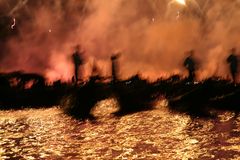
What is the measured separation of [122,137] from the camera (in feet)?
52.3

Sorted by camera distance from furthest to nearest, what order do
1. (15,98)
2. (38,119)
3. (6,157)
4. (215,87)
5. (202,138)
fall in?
1. (15,98)
2. (215,87)
3. (38,119)
4. (202,138)
5. (6,157)

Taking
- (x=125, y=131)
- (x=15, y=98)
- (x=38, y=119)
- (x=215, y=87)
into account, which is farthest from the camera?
(x=15, y=98)

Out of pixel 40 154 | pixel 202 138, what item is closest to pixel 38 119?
pixel 40 154

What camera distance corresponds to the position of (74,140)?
15.9m

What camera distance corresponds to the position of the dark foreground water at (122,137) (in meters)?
13.8

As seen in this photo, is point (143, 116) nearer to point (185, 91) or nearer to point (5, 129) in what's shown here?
point (185, 91)

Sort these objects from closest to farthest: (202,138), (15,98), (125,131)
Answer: (202,138), (125,131), (15,98)

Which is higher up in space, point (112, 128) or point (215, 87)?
point (215, 87)

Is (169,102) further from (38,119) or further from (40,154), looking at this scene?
(40,154)

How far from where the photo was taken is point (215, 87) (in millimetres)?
22141

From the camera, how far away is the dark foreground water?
45.2 ft

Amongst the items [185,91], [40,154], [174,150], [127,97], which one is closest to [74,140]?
[40,154]

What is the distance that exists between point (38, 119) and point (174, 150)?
860 centimetres

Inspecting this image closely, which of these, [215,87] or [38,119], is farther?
[215,87]
